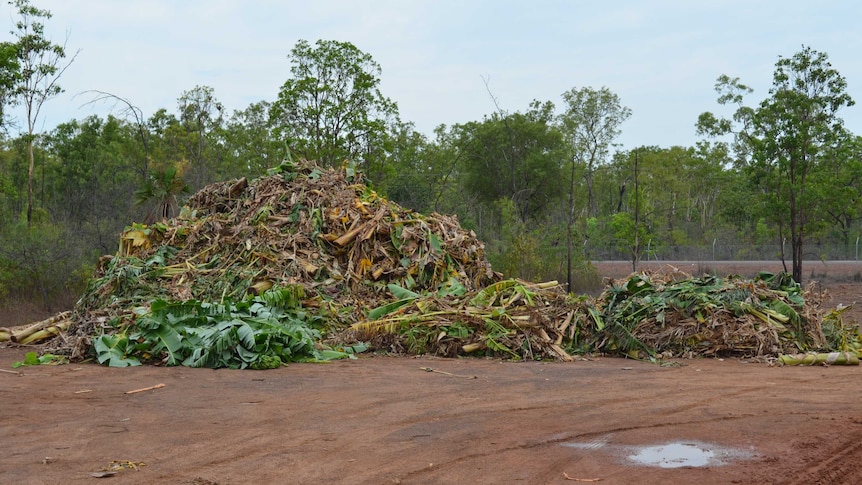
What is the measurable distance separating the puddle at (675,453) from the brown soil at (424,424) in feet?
0.10

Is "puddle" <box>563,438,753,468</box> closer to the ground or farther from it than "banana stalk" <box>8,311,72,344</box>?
farther from it

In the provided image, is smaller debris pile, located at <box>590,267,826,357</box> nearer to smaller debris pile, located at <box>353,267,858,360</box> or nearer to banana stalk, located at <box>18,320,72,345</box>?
smaller debris pile, located at <box>353,267,858,360</box>

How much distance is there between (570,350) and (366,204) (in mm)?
5515

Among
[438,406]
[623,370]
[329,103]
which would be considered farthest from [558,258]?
[438,406]

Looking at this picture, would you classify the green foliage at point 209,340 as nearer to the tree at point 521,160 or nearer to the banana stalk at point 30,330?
the banana stalk at point 30,330

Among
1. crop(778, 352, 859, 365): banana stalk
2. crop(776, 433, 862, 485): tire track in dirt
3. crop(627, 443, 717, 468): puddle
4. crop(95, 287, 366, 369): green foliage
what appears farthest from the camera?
crop(778, 352, 859, 365): banana stalk

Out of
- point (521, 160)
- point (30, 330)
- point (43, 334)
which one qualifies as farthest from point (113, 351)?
point (521, 160)

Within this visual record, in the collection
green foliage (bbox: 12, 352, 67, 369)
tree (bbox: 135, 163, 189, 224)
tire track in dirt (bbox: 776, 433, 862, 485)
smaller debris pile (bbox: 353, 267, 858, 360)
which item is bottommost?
green foliage (bbox: 12, 352, 67, 369)

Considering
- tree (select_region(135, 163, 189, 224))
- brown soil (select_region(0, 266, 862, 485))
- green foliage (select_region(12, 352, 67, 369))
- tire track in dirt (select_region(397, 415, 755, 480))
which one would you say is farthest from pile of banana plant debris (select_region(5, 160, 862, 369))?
tire track in dirt (select_region(397, 415, 755, 480))

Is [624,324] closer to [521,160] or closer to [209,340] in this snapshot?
[209,340]

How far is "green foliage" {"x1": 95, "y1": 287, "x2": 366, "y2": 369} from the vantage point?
33.0ft

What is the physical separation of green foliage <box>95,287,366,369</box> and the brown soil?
0.37 m

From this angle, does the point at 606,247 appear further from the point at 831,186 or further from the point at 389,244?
the point at 389,244

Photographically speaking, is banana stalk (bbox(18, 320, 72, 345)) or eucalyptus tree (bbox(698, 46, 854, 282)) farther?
eucalyptus tree (bbox(698, 46, 854, 282))
